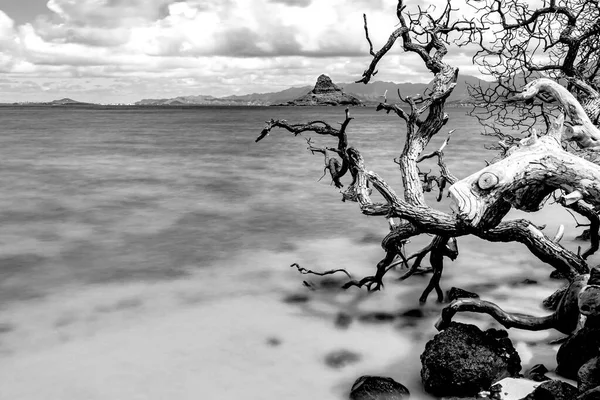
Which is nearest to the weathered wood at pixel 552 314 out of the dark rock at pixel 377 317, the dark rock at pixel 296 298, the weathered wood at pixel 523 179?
the weathered wood at pixel 523 179

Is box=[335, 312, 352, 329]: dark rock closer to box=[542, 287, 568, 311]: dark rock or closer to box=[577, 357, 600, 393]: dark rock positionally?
box=[542, 287, 568, 311]: dark rock

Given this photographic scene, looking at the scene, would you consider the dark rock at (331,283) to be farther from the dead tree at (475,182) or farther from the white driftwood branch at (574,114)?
the white driftwood branch at (574,114)

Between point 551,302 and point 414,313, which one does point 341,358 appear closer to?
point 414,313

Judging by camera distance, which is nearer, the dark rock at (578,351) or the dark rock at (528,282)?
the dark rock at (578,351)

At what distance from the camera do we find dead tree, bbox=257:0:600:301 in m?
4.56

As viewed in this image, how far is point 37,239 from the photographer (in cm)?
1347

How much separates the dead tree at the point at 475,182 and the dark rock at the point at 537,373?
111cm

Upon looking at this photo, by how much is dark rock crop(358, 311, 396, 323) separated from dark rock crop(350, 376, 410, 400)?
223 cm

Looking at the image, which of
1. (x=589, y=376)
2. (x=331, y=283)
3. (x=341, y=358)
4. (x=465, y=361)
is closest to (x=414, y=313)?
(x=341, y=358)

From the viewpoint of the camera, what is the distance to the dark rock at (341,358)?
6785 millimetres

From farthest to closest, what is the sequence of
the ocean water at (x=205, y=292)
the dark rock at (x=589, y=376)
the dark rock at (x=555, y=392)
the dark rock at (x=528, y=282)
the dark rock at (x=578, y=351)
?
the dark rock at (x=528, y=282), the ocean water at (x=205, y=292), the dark rock at (x=578, y=351), the dark rock at (x=555, y=392), the dark rock at (x=589, y=376)

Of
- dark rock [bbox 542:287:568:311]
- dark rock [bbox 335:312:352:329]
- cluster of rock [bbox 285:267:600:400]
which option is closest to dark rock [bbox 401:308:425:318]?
A: dark rock [bbox 335:312:352:329]

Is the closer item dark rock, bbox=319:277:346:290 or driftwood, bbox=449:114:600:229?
driftwood, bbox=449:114:600:229

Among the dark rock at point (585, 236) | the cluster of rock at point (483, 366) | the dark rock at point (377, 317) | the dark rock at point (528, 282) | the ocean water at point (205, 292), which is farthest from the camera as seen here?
the dark rock at point (585, 236)
